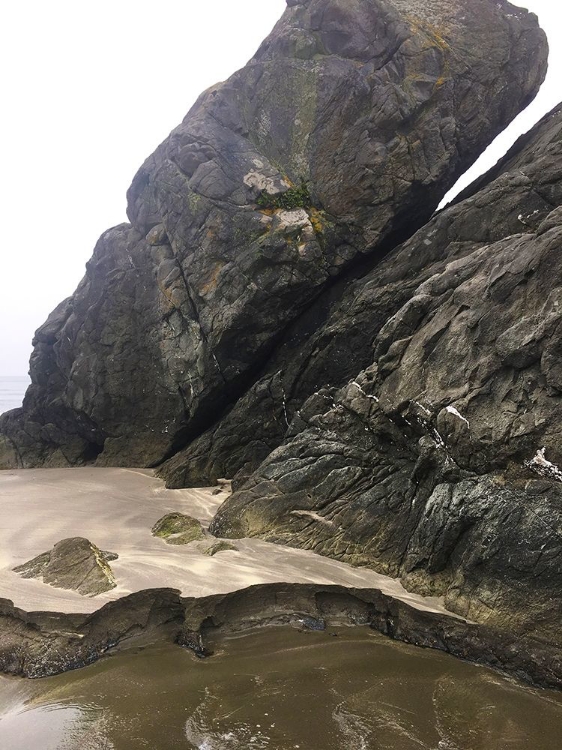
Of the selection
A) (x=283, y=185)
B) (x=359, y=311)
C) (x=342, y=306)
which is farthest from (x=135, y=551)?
(x=283, y=185)

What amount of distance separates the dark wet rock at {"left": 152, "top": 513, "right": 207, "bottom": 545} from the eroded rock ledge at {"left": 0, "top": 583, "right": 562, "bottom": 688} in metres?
2.51

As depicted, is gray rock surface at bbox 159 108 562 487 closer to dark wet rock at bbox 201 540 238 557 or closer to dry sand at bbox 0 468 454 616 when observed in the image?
dry sand at bbox 0 468 454 616

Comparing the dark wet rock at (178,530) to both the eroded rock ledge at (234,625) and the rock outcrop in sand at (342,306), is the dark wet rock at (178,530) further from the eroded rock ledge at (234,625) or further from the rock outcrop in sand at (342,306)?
the eroded rock ledge at (234,625)

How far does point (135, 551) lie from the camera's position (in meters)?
7.65

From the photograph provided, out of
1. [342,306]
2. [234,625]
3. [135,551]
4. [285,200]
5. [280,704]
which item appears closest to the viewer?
[280,704]

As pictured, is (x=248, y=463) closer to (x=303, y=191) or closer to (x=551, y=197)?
(x=303, y=191)

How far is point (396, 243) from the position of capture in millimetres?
14234

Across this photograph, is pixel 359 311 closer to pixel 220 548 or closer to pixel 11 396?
pixel 220 548

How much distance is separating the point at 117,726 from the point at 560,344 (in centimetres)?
594

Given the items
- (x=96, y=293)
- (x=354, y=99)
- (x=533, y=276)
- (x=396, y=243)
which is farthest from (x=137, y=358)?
(x=533, y=276)

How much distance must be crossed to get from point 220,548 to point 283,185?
9.84 m

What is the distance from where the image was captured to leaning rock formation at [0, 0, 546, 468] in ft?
43.8

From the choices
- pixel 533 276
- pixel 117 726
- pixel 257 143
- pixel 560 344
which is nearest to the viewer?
pixel 117 726

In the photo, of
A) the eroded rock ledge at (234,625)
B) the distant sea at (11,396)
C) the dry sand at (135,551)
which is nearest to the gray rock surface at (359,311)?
the dry sand at (135,551)
